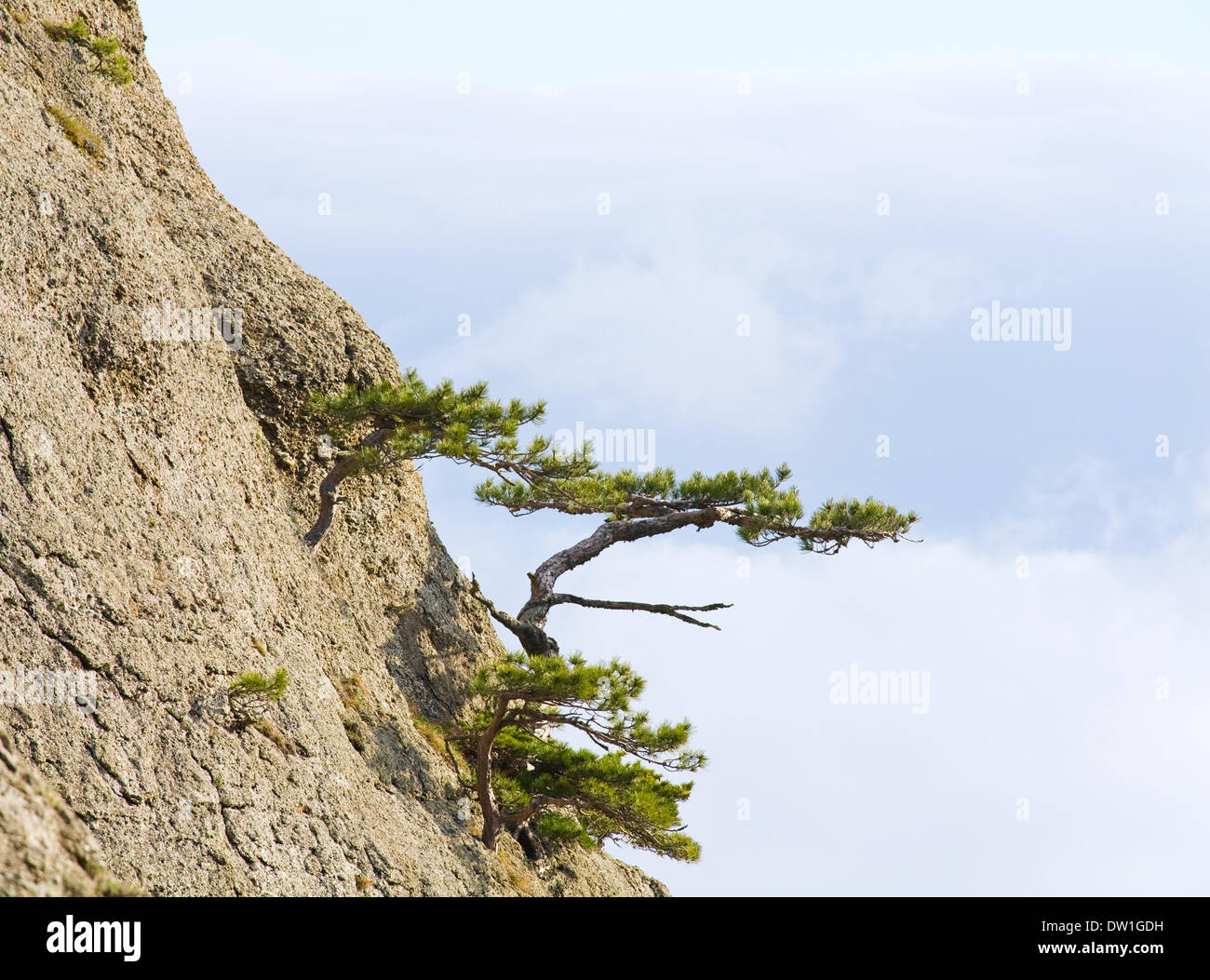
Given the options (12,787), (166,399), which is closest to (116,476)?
(166,399)

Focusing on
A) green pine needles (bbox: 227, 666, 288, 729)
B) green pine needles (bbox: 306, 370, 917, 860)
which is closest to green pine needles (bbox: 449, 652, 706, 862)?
green pine needles (bbox: 306, 370, 917, 860)

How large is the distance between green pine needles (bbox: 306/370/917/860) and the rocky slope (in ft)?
1.90

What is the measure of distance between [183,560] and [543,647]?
5.94 m

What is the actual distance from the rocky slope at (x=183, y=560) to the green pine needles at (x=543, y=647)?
578mm

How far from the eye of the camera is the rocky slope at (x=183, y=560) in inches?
317

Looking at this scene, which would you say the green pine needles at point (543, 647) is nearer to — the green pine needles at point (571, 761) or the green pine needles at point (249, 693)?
the green pine needles at point (571, 761)

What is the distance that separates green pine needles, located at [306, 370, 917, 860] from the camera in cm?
1214

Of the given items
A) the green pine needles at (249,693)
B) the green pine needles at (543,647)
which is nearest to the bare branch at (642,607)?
the green pine needles at (543,647)

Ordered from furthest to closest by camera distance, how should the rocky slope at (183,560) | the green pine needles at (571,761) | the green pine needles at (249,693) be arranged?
the green pine needles at (571,761), the green pine needles at (249,693), the rocky slope at (183,560)

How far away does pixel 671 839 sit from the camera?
1298cm

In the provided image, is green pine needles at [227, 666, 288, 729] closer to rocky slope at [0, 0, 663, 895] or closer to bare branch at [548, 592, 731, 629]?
rocky slope at [0, 0, 663, 895]

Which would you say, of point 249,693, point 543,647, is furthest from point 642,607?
point 249,693
